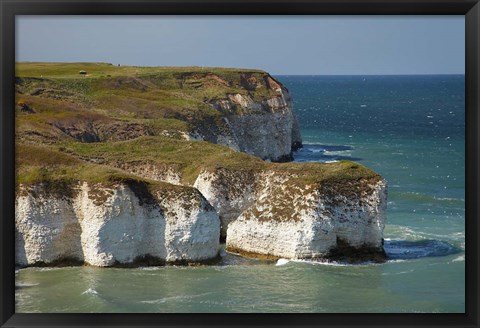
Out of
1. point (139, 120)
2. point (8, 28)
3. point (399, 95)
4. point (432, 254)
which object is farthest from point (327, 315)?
point (399, 95)

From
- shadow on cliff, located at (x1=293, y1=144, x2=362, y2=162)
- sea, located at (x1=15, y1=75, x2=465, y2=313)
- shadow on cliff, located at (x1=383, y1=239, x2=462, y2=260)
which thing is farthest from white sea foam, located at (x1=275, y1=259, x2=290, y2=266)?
shadow on cliff, located at (x1=293, y1=144, x2=362, y2=162)

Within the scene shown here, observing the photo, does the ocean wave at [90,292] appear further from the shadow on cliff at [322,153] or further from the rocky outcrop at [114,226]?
the shadow on cliff at [322,153]

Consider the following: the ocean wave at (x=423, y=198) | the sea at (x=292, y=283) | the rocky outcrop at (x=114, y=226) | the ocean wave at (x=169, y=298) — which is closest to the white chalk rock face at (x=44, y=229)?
the rocky outcrop at (x=114, y=226)

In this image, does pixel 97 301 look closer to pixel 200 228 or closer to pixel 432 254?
pixel 200 228

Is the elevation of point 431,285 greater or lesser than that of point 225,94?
lesser

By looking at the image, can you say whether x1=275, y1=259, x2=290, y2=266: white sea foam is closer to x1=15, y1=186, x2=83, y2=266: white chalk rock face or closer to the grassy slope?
the grassy slope


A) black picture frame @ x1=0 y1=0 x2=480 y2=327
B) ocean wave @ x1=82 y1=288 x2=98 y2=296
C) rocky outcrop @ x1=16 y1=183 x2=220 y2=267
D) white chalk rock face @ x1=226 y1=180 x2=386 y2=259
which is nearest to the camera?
black picture frame @ x1=0 y1=0 x2=480 y2=327
